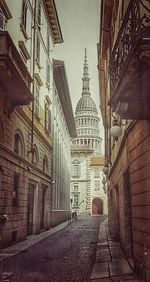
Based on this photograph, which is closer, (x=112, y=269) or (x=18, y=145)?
(x=112, y=269)

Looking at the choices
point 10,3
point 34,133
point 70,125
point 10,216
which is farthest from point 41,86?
point 70,125

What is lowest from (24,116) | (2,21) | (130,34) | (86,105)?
(130,34)

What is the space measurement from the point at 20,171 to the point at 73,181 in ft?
159

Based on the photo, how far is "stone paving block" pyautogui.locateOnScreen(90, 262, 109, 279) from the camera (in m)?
7.33

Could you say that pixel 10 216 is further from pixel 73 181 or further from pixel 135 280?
pixel 73 181

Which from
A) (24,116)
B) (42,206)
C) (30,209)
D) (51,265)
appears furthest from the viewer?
(42,206)

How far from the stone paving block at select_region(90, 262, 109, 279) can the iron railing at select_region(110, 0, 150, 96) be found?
4103 millimetres

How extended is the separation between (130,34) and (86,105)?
10576cm

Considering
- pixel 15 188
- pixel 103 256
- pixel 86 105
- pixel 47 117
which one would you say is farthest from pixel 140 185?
pixel 86 105

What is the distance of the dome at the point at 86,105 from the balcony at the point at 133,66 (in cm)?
10340

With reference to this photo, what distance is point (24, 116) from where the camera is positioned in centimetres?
1570

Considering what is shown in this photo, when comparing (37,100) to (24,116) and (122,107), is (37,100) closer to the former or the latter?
(24,116)

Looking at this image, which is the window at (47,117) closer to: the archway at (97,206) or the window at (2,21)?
the window at (2,21)

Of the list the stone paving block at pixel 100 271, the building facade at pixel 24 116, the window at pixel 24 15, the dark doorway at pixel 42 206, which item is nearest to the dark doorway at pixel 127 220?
the stone paving block at pixel 100 271
